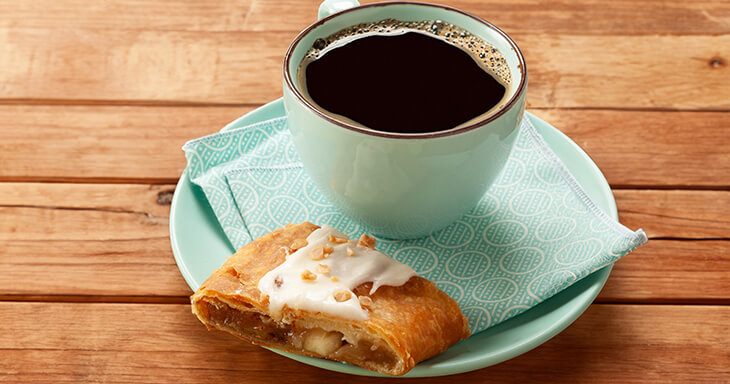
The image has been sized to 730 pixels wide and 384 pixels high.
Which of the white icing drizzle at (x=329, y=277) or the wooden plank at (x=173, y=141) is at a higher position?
the white icing drizzle at (x=329, y=277)

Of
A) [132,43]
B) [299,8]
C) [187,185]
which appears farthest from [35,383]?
[299,8]

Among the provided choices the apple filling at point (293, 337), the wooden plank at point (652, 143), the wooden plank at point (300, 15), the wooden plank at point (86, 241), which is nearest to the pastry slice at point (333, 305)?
the apple filling at point (293, 337)

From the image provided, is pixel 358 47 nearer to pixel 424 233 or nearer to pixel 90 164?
pixel 424 233

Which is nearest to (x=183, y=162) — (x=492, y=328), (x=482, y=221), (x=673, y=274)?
(x=482, y=221)

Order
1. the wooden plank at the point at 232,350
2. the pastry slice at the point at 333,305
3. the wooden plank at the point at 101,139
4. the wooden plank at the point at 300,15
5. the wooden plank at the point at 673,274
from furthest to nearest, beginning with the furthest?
the wooden plank at the point at 300,15 < the wooden plank at the point at 101,139 < the wooden plank at the point at 673,274 < the wooden plank at the point at 232,350 < the pastry slice at the point at 333,305

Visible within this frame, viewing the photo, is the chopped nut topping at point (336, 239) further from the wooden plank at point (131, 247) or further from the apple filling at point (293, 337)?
the wooden plank at point (131, 247)

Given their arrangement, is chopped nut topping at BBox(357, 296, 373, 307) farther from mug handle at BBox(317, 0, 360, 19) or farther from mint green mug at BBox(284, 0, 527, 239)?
mug handle at BBox(317, 0, 360, 19)
